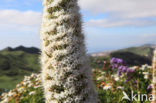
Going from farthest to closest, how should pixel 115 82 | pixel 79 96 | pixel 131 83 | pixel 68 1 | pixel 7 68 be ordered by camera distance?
pixel 7 68, pixel 115 82, pixel 131 83, pixel 68 1, pixel 79 96

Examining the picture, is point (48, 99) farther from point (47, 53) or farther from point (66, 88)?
point (47, 53)

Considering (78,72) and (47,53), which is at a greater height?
(47,53)

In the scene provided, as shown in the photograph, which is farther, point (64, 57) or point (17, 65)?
point (17, 65)

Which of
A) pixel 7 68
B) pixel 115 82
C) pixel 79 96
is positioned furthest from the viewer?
pixel 7 68

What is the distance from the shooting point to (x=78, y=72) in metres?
4.81

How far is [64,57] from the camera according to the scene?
478cm

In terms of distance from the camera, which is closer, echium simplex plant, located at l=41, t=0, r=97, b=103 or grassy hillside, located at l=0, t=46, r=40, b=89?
echium simplex plant, located at l=41, t=0, r=97, b=103

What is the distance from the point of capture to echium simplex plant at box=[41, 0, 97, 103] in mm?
4773

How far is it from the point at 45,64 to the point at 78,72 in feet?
2.31

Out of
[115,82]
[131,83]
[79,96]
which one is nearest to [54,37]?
[79,96]

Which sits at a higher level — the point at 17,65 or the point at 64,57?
the point at 64,57

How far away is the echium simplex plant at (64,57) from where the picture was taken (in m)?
4.77

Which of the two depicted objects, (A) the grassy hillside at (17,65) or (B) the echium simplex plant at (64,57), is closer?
(B) the echium simplex plant at (64,57)

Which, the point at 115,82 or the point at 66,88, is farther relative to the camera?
the point at 115,82
